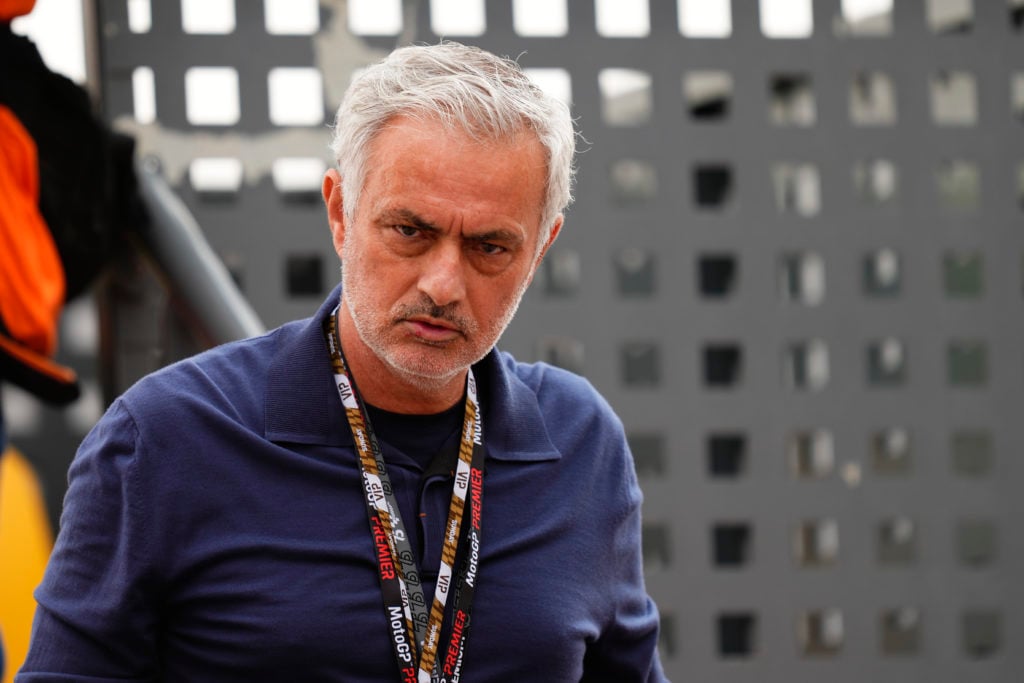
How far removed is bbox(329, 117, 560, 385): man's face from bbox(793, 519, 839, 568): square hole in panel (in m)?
2.15

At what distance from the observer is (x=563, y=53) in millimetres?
3240

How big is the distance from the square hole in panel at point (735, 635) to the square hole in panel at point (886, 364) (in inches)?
30.0

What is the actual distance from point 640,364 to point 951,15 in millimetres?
1346

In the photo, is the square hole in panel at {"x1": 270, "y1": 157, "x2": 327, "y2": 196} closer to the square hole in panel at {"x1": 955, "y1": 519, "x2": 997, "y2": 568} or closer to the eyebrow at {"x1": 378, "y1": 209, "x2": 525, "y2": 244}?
the eyebrow at {"x1": 378, "y1": 209, "x2": 525, "y2": 244}

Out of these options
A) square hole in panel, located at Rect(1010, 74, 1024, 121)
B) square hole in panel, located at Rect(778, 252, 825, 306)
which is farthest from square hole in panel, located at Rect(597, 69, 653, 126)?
square hole in panel, located at Rect(1010, 74, 1024, 121)

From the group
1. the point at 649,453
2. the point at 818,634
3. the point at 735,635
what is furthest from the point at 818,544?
the point at 649,453

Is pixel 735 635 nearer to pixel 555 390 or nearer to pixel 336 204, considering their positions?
pixel 555 390

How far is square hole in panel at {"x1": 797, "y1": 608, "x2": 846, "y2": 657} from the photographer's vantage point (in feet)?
11.1

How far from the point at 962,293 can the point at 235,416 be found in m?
2.60

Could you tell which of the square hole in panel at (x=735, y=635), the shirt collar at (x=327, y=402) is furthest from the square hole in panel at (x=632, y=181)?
the shirt collar at (x=327, y=402)

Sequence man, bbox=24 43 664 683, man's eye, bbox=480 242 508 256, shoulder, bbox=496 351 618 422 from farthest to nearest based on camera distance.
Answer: shoulder, bbox=496 351 618 422
man's eye, bbox=480 242 508 256
man, bbox=24 43 664 683

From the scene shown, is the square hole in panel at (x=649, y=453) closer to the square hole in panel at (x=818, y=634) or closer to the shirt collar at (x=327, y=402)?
the square hole in panel at (x=818, y=634)

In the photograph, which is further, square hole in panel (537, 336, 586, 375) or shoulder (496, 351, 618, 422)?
square hole in panel (537, 336, 586, 375)

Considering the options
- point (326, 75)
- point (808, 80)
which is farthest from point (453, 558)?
point (808, 80)
